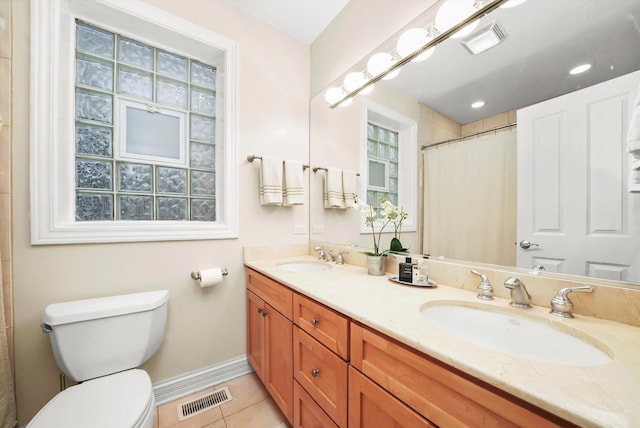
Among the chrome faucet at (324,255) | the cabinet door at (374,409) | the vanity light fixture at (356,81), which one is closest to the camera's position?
the cabinet door at (374,409)

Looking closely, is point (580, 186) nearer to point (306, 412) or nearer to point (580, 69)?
point (580, 69)

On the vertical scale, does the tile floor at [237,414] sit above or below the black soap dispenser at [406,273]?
below

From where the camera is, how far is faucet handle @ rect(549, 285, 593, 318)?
733mm

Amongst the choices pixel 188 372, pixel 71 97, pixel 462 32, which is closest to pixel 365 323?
pixel 462 32

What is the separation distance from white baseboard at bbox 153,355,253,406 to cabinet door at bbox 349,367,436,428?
116 centimetres

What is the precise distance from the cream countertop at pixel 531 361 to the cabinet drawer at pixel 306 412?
44 cm

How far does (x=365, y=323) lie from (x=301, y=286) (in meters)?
0.40

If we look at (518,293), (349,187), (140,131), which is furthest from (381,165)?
(140,131)

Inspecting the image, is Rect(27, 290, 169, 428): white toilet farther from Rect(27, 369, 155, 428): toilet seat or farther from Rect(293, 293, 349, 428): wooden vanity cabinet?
Rect(293, 293, 349, 428): wooden vanity cabinet

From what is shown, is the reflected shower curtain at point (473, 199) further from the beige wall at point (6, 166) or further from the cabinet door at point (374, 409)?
the beige wall at point (6, 166)

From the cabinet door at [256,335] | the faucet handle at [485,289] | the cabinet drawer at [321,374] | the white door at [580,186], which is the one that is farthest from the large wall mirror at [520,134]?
the cabinet door at [256,335]

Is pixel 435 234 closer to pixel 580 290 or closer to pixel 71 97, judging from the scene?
pixel 580 290

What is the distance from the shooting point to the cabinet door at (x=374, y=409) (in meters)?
0.62

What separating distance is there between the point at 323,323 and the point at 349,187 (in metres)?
1.02
